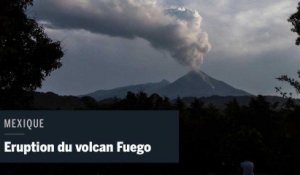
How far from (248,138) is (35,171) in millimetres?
22493

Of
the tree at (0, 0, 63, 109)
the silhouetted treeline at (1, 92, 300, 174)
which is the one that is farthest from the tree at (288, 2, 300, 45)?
the tree at (0, 0, 63, 109)

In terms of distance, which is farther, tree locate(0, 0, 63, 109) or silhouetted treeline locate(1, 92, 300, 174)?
silhouetted treeline locate(1, 92, 300, 174)

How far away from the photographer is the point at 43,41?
25.1m

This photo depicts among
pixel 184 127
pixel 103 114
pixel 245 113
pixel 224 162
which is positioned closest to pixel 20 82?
pixel 103 114

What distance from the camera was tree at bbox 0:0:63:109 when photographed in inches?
942

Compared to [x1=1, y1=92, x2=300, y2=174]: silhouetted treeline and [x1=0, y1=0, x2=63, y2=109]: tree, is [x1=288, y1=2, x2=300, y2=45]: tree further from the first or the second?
[x1=0, y1=0, x2=63, y2=109]: tree

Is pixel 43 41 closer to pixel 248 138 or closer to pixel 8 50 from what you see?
pixel 8 50

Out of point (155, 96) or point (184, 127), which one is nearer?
point (184, 127)

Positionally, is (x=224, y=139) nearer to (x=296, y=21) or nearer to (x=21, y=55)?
(x=296, y=21)

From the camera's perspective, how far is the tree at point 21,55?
2394 cm

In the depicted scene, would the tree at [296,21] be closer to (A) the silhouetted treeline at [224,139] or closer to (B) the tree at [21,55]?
(A) the silhouetted treeline at [224,139]

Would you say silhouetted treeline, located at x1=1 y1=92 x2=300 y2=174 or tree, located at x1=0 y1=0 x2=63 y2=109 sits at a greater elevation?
tree, located at x1=0 y1=0 x2=63 y2=109

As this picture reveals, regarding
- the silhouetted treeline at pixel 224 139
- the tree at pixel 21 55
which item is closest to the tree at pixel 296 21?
the silhouetted treeline at pixel 224 139

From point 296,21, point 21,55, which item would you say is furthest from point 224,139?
point 21,55
